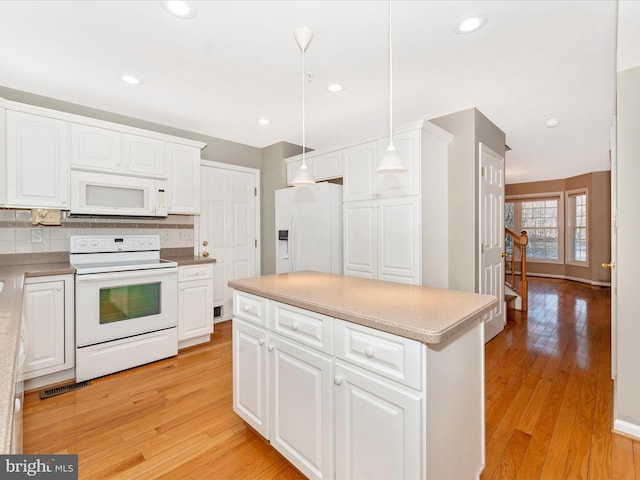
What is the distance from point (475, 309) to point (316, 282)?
38.3 inches

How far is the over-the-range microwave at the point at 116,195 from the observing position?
2.83m

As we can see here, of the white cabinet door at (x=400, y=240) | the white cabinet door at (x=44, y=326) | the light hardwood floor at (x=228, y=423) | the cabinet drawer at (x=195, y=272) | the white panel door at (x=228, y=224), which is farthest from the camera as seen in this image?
the white panel door at (x=228, y=224)

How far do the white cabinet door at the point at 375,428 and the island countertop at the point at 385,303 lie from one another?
23 cm

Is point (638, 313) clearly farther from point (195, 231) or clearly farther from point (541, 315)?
point (195, 231)

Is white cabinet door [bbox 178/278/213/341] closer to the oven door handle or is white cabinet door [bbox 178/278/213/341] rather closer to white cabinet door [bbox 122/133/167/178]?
the oven door handle

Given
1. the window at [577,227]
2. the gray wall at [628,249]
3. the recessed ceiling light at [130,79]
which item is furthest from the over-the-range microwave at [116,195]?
the window at [577,227]

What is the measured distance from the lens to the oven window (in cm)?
270

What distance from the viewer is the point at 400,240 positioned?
3068 millimetres

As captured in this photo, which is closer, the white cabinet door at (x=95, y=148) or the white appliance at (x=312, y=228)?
the white cabinet door at (x=95, y=148)

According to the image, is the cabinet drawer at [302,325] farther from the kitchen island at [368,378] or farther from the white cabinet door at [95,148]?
the white cabinet door at [95,148]

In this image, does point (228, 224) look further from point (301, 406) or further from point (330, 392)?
point (330, 392)

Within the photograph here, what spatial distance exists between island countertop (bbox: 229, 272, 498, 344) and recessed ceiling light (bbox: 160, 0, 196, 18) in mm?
1593

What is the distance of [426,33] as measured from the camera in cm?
198

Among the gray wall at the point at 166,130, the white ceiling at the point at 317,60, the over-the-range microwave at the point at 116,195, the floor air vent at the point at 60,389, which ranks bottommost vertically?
the floor air vent at the point at 60,389
